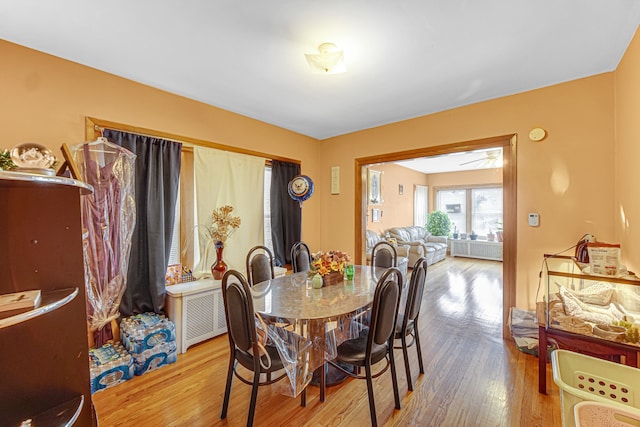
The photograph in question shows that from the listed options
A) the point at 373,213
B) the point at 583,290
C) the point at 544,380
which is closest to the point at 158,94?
the point at 583,290

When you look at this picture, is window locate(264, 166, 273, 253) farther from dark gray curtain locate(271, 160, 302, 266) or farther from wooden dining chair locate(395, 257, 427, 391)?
wooden dining chair locate(395, 257, 427, 391)

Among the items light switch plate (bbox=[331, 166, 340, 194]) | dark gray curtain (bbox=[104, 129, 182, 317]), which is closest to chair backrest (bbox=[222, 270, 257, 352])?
dark gray curtain (bbox=[104, 129, 182, 317])

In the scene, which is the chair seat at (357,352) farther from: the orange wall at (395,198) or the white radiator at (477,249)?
the white radiator at (477,249)

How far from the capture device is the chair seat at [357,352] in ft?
5.92

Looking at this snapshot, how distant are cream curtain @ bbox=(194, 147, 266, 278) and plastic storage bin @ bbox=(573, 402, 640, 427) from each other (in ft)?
10.4

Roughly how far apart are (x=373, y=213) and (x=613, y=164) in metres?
4.42

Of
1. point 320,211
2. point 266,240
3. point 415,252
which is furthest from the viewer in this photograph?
point 415,252

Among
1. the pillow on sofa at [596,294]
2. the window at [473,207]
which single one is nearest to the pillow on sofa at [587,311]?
the pillow on sofa at [596,294]

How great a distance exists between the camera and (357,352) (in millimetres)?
1854

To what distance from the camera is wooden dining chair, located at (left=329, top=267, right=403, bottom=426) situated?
1682 mm

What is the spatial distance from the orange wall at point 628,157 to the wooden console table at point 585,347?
0.60 meters

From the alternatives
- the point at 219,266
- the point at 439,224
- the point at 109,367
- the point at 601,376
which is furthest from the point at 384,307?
the point at 439,224

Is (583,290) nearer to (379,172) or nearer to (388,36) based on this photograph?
(388,36)

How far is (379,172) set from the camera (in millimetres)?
6789
